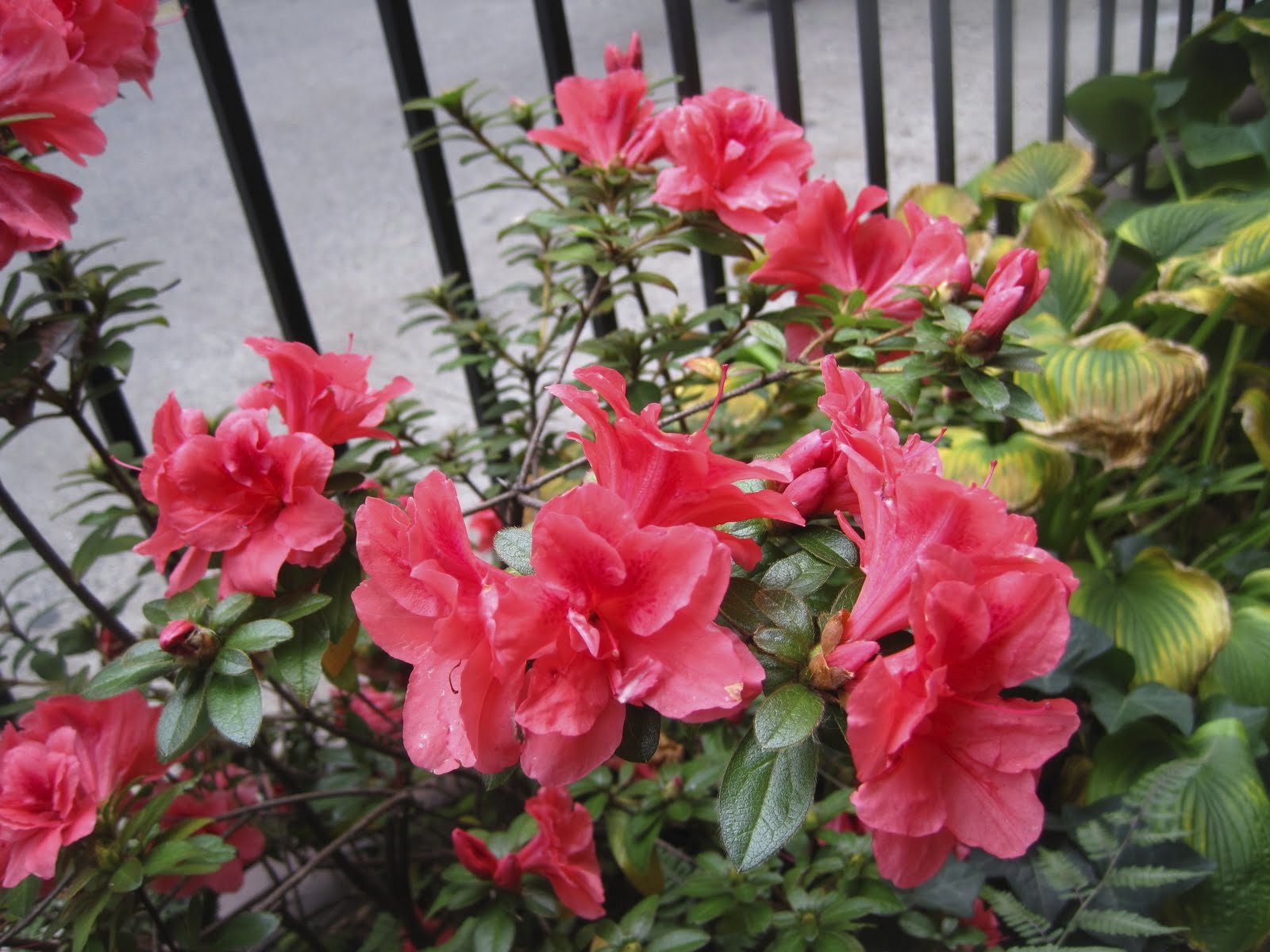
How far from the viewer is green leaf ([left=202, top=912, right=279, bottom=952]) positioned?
0.78 metres

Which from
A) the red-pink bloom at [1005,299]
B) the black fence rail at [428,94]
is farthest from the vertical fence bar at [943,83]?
the red-pink bloom at [1005,299]

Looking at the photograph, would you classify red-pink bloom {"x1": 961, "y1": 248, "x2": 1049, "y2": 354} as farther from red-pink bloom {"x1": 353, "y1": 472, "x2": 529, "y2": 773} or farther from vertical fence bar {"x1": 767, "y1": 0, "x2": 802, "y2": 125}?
vertical fence bar {"x1": 767, "y1": 0, "x2": 802, "y2": 125}

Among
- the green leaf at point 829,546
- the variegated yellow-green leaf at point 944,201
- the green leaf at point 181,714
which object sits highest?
the green leaf at point 829,546

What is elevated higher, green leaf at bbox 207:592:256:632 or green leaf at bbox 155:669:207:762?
green leaf at bbox 207:592:256:632

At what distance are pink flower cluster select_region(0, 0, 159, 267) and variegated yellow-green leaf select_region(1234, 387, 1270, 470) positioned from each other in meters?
1.63

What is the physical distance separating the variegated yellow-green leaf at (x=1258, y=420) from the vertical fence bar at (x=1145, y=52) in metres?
0.94

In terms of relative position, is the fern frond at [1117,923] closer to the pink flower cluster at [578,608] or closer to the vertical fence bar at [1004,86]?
the pink flower cluster at [578,608]

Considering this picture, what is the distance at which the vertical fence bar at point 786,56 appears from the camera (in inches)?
60.6

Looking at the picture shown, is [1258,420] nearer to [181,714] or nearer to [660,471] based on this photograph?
[660,471]

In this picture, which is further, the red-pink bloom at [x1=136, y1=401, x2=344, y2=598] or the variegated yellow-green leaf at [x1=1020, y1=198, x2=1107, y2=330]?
the variegated yellow-green leaf at [x1=1020, y1=198, x2=1107, y2=330]

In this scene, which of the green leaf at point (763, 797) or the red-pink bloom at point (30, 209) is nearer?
the green leaf at point (763, 797)

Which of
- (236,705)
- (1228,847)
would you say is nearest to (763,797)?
(236,705)

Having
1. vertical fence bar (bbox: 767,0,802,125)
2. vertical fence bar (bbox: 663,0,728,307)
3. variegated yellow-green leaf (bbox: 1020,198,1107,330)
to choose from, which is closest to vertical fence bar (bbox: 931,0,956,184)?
variegated yellow-green leaf (bbox: 1020,198,1107,330)

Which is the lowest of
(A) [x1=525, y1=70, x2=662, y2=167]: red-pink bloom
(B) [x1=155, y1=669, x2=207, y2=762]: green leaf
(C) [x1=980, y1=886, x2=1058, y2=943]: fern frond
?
(C) [x1=980, y1=886, x2=1058, y2=943]: fern frond
